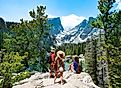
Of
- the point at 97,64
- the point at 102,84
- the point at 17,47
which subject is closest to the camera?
the point at 17,47

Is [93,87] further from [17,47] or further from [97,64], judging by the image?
[97,64]

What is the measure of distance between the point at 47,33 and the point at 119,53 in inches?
472

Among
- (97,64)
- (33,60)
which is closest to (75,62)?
(33,60)

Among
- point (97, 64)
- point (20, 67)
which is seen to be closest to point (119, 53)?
point (97, 64)

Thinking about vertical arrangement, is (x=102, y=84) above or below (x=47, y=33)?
below

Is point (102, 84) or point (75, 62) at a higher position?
point (75, 62)

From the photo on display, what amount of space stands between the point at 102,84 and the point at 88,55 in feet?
33.2

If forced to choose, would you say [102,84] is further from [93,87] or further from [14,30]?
[93,87]

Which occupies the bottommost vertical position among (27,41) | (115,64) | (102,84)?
(102,84)

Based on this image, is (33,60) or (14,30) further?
(14,30)

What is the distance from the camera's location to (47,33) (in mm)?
53156

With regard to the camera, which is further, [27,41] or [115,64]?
[27,41]

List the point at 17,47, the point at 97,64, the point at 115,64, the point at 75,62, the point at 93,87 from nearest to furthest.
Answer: the point at 93,87, the point at 75,62, the point at 115,64, the point at 17,47, the point at 97,64

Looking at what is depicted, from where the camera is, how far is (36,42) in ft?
175
